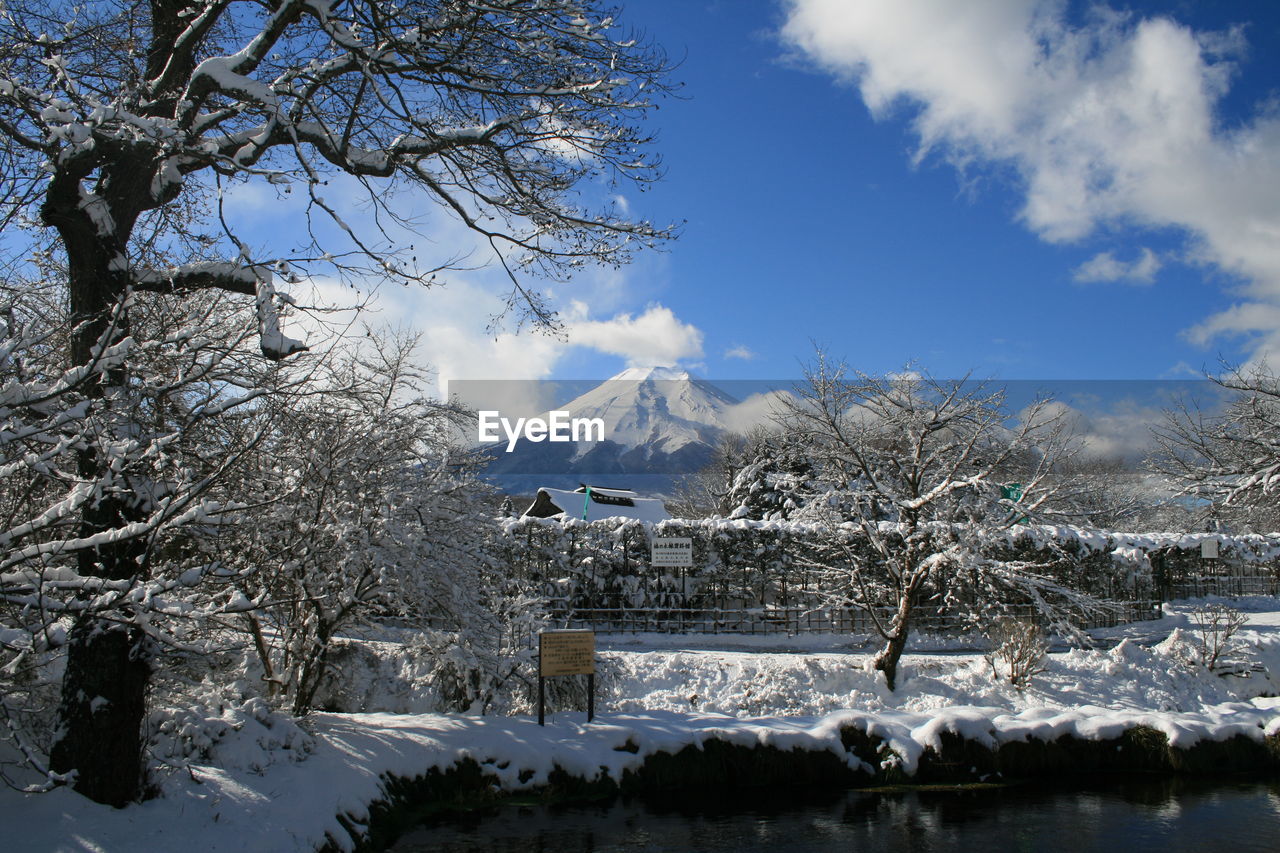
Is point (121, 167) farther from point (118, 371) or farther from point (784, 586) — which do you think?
point (784, 586)

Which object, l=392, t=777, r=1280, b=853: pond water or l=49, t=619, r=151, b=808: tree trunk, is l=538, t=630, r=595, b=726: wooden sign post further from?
l=49, t=619, r=151, b=808: tree trunk

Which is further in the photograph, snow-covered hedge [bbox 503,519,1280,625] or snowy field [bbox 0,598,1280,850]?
snow-covered hedge [bbox 503,519,1280,625]

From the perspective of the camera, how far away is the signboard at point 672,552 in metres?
21.7

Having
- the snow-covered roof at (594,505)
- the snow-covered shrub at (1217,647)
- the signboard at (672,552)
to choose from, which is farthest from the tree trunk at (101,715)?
the snow-covered roof at (594,505)

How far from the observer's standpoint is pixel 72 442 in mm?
4613

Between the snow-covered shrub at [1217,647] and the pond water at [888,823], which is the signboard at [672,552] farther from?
the pond water at [888,823]

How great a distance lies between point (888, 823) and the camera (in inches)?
362

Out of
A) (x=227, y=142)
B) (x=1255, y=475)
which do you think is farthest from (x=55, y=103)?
(x=1255, y=475)

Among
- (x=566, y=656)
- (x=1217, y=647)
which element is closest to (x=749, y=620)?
(x=1217, y=647)

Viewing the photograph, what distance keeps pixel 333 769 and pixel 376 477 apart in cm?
377

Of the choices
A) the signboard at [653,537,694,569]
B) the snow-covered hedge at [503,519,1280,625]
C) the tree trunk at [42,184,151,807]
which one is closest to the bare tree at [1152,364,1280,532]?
the snow-covered hedge at [503,519,1280,625]

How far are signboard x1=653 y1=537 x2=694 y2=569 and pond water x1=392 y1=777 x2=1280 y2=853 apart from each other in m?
11.4

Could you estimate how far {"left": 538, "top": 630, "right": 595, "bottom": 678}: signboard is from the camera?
35.1 feet

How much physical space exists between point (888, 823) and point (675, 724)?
278 centimetres
